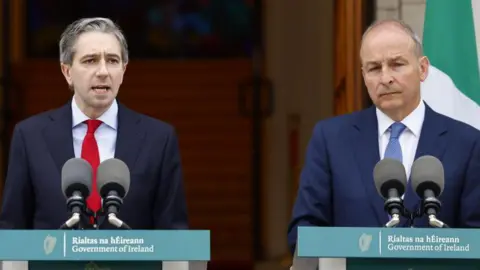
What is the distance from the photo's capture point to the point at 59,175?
21.7 feet

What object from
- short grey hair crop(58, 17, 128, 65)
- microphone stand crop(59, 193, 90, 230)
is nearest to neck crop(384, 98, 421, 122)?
short grey hair crop(58, 17, 128, 65)

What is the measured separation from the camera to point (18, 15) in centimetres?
1380

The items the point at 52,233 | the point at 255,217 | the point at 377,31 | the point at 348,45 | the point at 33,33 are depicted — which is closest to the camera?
the point at 52,233

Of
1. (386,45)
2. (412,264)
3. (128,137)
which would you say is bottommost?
(412,264)

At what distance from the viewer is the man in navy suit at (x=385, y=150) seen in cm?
642

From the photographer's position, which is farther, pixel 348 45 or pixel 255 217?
pixel 255 217

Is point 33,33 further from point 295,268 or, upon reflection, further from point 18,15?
point 295,268

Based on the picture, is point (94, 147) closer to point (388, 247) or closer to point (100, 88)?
point (100, 88)

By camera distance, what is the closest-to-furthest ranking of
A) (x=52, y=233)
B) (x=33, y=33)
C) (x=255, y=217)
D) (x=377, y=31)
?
1. (x=52, y=233)
2. (x=377, y=31)
3. (x=255, y=217)
4. (x=33, y=33)

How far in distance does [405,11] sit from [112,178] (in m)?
3.91

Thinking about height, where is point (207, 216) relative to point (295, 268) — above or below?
above

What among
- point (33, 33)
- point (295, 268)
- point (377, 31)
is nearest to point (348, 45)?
point (377, 31)

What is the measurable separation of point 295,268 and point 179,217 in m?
0.87

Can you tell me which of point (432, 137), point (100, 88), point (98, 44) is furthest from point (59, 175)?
Answer: point (432, 137)
